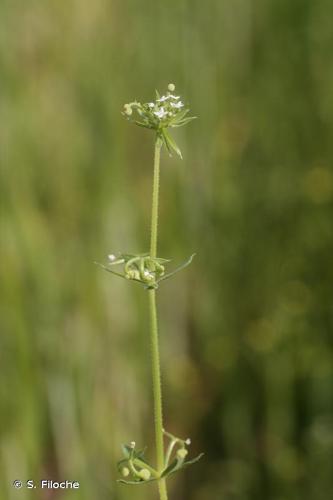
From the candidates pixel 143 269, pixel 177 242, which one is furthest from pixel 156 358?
pixel 177 242

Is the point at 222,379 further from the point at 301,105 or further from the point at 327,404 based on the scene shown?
the point at 301,105

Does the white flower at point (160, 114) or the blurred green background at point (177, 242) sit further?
the blurred green background at point (177, 242)

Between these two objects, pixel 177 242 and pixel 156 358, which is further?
pixel 177 242

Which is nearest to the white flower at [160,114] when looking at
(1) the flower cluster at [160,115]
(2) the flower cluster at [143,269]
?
(1) the flower cluster at [160,115]

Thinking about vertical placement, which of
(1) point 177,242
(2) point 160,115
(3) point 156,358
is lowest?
(1) point 177,242

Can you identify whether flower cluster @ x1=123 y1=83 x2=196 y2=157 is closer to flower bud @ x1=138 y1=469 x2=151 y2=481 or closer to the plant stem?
the plant stem

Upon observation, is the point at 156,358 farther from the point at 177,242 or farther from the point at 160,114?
the point at 177,242

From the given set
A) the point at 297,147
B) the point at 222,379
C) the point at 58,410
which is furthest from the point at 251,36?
the point at 58,410

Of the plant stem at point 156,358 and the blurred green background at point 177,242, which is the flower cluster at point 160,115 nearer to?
the plant stem at point 156,358

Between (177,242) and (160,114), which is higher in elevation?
(160,114)
